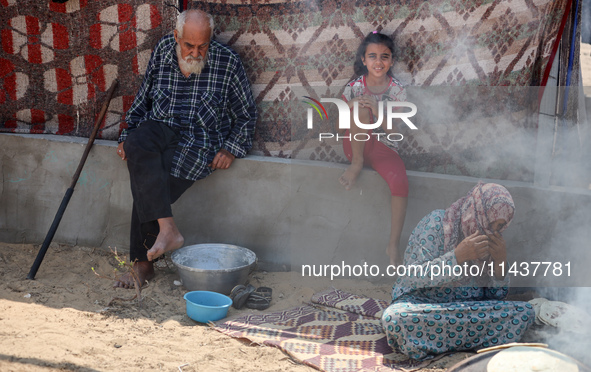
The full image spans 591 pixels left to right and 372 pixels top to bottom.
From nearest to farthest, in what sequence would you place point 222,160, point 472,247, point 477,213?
1. point 472,247
2. point 477,213
3. point 222,160

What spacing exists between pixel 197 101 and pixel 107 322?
182 cm

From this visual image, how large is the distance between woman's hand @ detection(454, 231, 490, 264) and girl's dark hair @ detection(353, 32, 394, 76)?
5.43 feet

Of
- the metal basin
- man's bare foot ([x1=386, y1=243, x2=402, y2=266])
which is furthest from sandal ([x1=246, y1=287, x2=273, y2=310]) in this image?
man's bare foot ([x1=386, y1=243, x2=402, y2=266])

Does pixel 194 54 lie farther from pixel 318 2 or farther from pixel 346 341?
pixel 346 341

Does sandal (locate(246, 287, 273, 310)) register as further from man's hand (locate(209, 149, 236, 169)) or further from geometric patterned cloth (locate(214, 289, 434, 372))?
man's hand (locate(209, 149, 236, 169))

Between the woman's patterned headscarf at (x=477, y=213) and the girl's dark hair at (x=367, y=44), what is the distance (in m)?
1.40

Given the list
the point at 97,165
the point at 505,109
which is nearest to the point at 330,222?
the point at 505,109

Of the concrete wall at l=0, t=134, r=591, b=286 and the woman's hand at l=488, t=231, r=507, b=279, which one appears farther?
the concrete wall at l=0, t=134, r=591, b=286

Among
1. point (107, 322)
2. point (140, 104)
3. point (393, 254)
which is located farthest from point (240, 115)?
point (107, 322)

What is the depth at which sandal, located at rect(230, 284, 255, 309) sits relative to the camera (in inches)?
161

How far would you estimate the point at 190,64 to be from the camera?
4.52m

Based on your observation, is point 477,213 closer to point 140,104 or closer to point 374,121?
point 374,121

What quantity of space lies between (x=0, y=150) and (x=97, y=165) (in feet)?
2.95

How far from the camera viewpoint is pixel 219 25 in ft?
15.9
